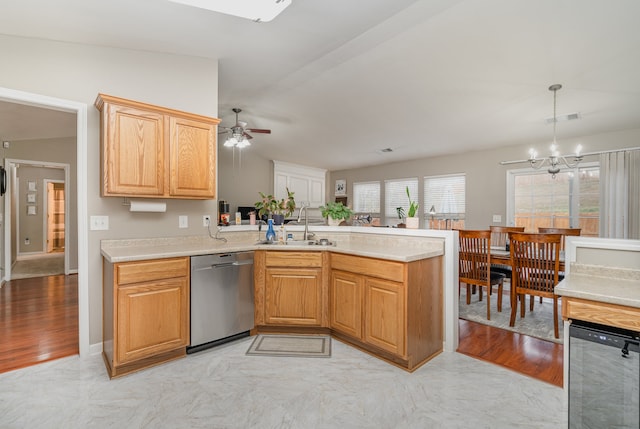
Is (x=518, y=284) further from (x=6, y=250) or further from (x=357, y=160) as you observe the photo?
(x=6, y=250)

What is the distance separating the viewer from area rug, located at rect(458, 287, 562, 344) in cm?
317

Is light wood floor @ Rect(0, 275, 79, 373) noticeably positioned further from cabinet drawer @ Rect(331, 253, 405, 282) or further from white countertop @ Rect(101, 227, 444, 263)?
cabinet drawer @ Rect(331, 253, 405, 282)

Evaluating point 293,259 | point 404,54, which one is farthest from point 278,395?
point 404,54

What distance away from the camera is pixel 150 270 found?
2346 millimetres

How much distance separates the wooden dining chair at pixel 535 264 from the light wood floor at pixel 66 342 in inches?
17.4

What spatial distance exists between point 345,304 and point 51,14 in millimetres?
3132

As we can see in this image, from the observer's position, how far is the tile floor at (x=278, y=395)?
182 centimetres

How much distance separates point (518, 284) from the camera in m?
3.42

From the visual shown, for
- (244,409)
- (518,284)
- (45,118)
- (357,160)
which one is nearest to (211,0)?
(244,409)

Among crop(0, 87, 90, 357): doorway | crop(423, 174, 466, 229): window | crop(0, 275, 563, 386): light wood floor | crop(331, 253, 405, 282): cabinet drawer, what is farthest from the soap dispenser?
crop(423, 174, 466, 229): window

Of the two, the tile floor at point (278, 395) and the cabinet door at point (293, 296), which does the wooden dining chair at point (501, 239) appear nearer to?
the tile floor at point (278, 395)

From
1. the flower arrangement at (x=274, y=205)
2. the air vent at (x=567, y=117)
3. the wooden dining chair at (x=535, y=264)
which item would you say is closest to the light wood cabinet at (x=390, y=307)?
the flower arrangement at (x=274, y=205)

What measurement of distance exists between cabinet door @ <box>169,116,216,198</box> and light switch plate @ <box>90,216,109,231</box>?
1.94 feet

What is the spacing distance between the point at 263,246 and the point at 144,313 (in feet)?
3.58
